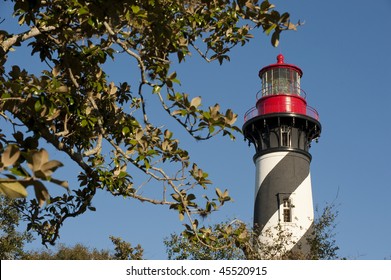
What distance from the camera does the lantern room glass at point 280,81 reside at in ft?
110

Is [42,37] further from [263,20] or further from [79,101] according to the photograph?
[263,20]

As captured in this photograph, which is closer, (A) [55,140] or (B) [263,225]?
(A) [55,140]

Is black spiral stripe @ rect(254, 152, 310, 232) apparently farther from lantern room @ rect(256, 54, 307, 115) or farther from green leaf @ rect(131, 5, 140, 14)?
green leaf @ rect(131, 5, 140, 14)

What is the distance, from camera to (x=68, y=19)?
6562mm

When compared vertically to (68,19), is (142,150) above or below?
below

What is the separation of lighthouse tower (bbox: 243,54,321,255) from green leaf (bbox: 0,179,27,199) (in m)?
26.6

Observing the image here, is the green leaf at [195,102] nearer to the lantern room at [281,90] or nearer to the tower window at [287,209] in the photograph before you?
the tower window at [287,209]

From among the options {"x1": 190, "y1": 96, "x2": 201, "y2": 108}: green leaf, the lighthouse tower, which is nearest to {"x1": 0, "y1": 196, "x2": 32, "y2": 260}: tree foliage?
the lighthouse tower

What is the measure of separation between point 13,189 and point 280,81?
105 feet

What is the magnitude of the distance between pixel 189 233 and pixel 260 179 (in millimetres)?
25396

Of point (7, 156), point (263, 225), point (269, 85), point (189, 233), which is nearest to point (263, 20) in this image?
point (189, 233)

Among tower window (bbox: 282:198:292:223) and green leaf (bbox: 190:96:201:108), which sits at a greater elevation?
tower window (bbox: 282:198:292:223)

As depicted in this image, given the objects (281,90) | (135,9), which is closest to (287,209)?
(281,90)

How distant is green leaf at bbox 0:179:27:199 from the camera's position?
2.53 metres
